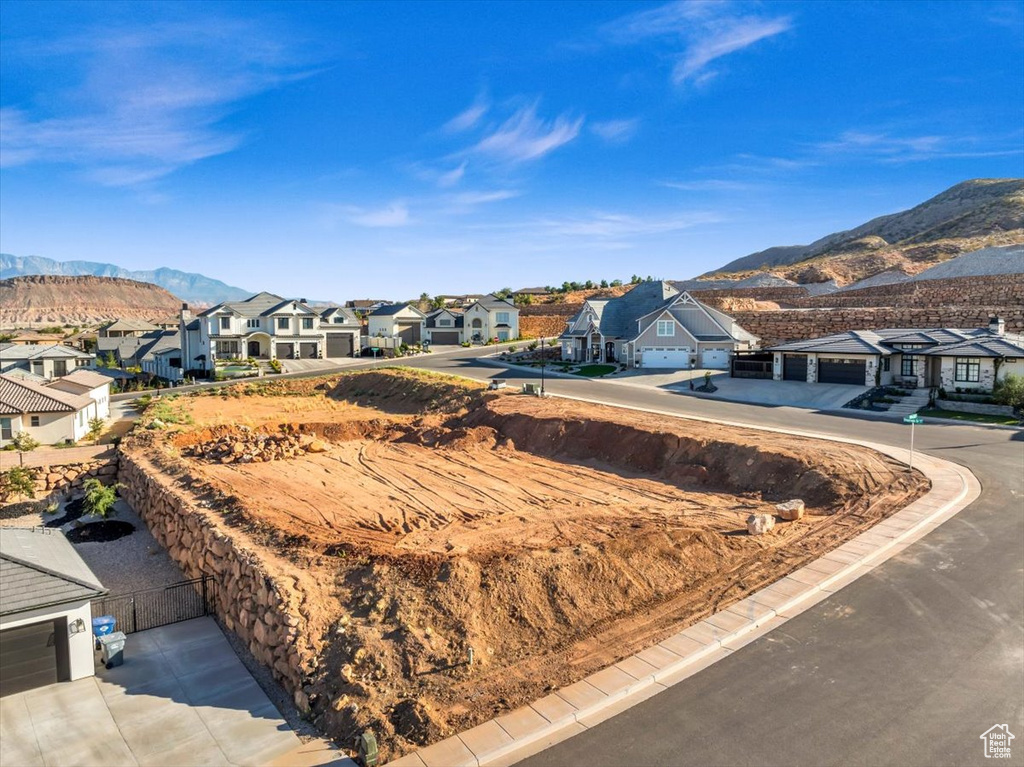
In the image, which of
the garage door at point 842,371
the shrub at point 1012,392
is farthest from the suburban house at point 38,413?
the shrub at point 1012,392

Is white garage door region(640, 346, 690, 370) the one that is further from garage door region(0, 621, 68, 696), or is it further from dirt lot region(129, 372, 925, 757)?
garage door region(0, 621, 68, 696)

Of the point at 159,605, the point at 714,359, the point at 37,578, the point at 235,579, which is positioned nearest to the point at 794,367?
the point at 714,359

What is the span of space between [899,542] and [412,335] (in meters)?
71.7

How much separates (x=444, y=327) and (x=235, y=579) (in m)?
69.1

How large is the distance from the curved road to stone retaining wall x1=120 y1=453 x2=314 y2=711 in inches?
218

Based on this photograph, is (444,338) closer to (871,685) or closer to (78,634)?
(78,634)

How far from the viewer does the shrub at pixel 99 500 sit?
23438 mm

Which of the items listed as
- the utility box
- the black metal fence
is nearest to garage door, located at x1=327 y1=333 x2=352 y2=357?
the black metal fence

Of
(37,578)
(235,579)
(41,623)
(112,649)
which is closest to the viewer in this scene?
(41,623)

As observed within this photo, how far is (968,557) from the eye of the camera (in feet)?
49.3

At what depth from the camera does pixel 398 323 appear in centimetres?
8138

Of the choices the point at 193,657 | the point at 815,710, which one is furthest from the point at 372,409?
the point at 815,710

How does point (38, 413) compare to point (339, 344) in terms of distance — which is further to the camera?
point (339, 344)

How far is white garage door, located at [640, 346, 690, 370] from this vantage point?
5288 centimetres
